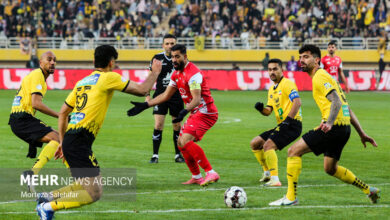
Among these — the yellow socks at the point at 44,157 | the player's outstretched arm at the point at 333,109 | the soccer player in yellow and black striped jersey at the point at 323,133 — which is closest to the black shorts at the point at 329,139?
the soccer player in yellow and black striped jersey at the point at 323,133

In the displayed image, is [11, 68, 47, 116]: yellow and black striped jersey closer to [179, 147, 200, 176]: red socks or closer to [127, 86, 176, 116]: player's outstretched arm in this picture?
[127, 86, 176, 116]: player's outstretched arm

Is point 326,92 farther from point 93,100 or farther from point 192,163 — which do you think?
point 93,100

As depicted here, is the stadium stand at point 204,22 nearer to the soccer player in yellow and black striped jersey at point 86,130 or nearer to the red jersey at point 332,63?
the red jersey at point 332,63

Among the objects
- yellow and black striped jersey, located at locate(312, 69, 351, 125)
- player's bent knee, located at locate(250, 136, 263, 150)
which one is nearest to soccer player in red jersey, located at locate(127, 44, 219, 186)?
player's bent knee, located at locate(250, 136, 263, 150)

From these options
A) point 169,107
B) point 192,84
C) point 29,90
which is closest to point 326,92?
point 192,84

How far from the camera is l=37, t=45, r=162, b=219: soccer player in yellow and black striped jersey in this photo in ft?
24.6

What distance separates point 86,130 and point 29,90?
2.96 metres

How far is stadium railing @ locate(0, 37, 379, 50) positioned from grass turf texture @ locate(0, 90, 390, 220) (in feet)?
72.1

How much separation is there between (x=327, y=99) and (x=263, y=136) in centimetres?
263

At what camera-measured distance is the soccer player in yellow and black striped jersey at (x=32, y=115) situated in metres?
10.2

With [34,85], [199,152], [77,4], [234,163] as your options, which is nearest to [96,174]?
[34,85]

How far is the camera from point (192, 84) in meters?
11.1

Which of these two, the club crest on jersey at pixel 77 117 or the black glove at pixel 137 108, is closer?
the club crest on jersey at pixel 77 117

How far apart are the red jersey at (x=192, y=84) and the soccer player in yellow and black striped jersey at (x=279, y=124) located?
35.9 inches
